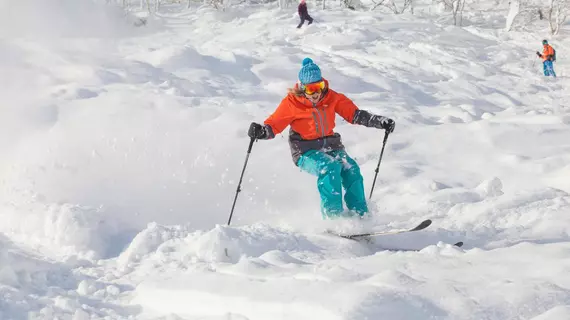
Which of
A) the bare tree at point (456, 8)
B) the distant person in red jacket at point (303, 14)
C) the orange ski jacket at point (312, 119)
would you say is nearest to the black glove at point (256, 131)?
the orange ski jacket at point (312, 119)

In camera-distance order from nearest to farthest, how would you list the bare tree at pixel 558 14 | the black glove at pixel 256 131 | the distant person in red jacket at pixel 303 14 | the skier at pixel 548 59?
the black glove at pixel 256 131 → the skier at pixel 548 59 → the distant person in red jacket at pixel 303 14 → the bare tree at pixel 558 14

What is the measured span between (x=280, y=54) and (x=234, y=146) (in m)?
6.81

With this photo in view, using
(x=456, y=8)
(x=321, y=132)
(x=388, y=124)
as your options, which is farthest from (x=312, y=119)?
(x=456, y=8)

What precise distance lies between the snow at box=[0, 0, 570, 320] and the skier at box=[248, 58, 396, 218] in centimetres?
28

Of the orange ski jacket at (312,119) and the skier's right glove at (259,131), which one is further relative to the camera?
the orange ski jacket at (312,119)

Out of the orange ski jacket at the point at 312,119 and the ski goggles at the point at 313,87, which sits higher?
the ski goggles at the point at 313,87

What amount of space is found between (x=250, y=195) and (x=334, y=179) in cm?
134

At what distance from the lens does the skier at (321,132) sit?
4941mm

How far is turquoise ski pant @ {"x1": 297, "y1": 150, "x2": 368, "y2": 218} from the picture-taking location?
16.1ft

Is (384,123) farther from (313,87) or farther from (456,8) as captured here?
(456,8)

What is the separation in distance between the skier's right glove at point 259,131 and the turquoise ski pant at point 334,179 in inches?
15.7

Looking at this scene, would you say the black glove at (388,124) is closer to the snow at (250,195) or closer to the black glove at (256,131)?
the snow at (250,195)

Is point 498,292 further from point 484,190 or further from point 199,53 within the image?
point 199,53

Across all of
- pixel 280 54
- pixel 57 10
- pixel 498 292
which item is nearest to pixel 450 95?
pixel 280 54
